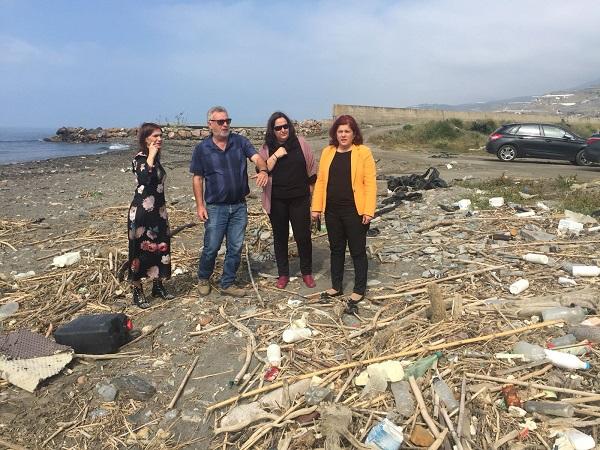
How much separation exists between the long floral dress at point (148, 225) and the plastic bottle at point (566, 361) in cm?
370

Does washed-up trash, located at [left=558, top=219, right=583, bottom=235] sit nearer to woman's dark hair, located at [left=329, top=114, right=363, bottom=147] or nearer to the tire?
woman's dark hair, located at [left=329, top=114, right=363, bottom=147]

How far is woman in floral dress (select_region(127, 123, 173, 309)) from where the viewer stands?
14.5ft

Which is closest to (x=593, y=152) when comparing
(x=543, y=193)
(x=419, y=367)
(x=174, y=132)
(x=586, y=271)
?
(x=543, y=193)

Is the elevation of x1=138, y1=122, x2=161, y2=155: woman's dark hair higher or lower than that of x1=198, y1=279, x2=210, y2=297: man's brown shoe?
higher

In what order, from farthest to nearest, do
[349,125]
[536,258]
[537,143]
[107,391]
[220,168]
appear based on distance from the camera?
[537,143], [536,258], [220,168], [349,125], [107,391]

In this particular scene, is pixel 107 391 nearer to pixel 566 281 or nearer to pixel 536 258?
pixel 566 281

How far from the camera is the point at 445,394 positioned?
304 cm

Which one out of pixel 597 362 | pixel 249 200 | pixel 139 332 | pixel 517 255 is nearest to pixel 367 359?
pixel 597 362

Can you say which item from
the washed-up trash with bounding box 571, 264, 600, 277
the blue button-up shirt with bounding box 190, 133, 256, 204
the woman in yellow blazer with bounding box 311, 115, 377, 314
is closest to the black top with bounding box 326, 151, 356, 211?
the woman in yellow blazer with bounding box 311, 115, 377, 314

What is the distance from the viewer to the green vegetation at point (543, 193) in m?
8.02

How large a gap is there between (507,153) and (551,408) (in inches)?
668

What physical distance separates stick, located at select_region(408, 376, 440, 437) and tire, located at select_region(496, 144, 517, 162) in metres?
17.0

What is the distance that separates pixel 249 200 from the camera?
10.4m

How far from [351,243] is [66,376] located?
2.87m
